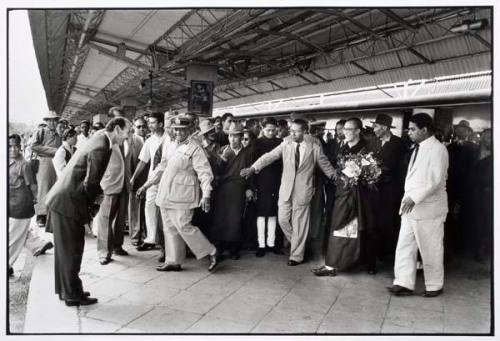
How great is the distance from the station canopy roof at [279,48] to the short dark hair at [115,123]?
129cm

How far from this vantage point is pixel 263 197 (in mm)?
5137

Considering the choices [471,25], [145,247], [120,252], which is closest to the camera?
[120,252]

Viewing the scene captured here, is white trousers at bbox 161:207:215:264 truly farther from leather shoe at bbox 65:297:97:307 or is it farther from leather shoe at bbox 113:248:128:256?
leather shoe at bbox 65:297:97:307

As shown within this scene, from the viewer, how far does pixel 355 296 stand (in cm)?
389

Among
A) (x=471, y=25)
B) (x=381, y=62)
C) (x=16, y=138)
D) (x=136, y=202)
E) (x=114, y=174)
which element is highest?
(x=381, y=62)

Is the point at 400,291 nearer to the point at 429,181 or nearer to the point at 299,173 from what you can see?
the point at 429,181

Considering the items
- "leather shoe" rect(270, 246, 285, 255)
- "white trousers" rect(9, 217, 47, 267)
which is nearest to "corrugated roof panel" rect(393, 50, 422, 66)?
"leather shoe" rect(270, 246, 285, 255)

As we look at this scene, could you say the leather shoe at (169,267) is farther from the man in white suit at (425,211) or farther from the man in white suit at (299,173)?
the man in white suit at (425,211)

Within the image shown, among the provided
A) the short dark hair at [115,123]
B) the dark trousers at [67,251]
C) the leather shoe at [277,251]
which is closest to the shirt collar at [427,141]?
the leather shoe at [277,251]

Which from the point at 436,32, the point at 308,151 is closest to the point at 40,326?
the point at 308,151

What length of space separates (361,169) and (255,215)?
1.72m

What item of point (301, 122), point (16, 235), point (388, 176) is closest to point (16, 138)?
point (16, 235)

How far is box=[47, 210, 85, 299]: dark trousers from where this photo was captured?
3.44 metres
